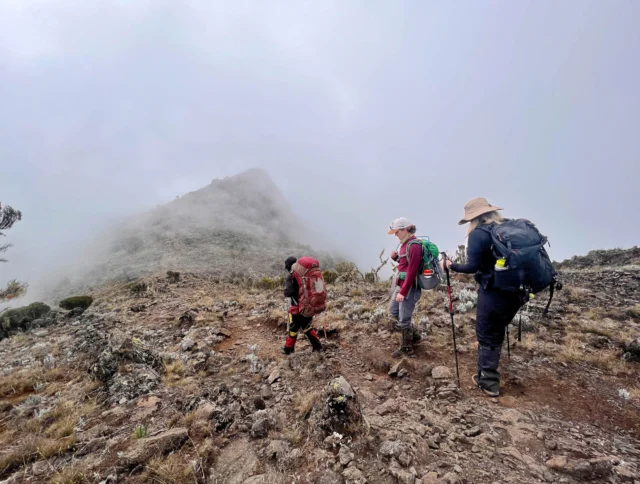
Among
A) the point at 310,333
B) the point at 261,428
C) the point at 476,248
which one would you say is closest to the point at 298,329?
the point at 310,333

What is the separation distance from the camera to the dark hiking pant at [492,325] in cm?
370

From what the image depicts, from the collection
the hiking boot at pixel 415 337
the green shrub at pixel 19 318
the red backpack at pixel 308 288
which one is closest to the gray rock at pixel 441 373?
the hiking boot at pixel 415 337

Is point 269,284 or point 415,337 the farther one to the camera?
point 269,284

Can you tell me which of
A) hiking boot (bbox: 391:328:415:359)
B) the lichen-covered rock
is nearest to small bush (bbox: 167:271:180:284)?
hiking boot (bbox: 391:328:415:359)

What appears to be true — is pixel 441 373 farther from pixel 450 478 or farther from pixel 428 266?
pixel 450 478

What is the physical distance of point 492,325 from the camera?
12.6ft

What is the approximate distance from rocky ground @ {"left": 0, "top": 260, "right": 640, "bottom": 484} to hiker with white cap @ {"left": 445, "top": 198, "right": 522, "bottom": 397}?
0.39m

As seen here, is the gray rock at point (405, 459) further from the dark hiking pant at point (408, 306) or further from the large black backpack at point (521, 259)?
the dark hiking pant at point (408, 306)

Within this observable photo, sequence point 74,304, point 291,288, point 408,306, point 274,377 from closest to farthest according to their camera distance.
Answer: point 274,377 → point 408,306 → point 291,288 → point 74,304

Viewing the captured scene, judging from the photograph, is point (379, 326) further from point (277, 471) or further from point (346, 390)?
point (277, 471)

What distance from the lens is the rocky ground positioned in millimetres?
2658

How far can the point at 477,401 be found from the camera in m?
3.76

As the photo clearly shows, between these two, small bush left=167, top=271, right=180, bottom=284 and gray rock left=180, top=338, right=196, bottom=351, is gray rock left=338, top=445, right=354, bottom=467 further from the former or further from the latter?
small bush left=167, top=271, right=180, bottom=284

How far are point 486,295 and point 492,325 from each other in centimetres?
41
